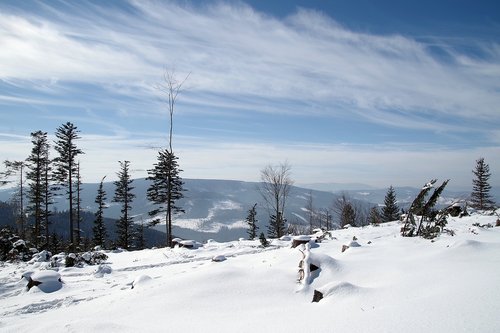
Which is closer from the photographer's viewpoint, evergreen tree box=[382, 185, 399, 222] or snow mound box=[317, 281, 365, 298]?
snow mound box=[317, 281, 365, 298]

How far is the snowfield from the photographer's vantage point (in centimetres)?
358

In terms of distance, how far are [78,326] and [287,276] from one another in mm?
3454

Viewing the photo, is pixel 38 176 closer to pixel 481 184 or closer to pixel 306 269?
pixel 306 269

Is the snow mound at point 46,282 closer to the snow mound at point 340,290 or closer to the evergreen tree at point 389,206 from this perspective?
the snow mound at point 340,290

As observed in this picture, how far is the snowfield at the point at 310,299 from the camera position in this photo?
358 cm

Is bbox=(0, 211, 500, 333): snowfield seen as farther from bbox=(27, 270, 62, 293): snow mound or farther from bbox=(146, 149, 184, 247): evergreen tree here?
bbox=(146, 149, 184, 247): evergreen tree

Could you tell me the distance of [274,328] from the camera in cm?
400

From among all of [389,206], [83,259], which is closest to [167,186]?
[83,259]

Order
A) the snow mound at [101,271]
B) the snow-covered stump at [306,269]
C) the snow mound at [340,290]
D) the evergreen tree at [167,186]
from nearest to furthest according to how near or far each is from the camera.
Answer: the snow mound at [340,290], the snow-covered stump at [306,269], the snow mound at [101,271], the evergreen tree at [167,186]

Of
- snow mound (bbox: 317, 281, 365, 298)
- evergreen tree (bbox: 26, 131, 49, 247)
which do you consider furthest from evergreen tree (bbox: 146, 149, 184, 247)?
snow mound (bbox: 317, 281, 365, 298)

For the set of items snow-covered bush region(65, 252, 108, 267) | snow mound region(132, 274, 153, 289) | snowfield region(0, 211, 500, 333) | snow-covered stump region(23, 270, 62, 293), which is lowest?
snow-covered bush region(65, 252, 108, 267)

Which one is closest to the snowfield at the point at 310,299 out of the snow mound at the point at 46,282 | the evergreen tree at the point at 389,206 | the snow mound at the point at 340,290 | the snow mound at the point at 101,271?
the snow mound at the point at 340,290

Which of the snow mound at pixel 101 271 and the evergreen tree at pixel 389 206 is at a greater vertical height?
the snow mound at pixel 101 271

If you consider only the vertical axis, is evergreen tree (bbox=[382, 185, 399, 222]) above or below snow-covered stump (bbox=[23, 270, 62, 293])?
below
